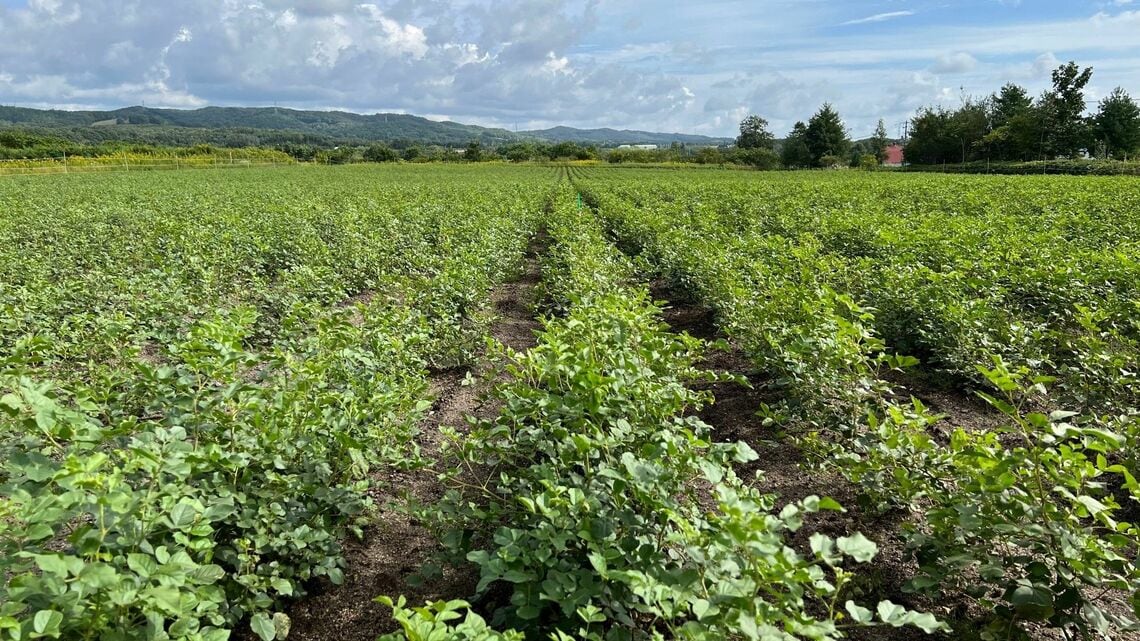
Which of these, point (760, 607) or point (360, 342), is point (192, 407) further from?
point (760, 607)

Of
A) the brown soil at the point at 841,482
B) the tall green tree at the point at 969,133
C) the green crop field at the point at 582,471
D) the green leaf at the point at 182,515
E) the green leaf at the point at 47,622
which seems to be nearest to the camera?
the green leaf at the point at 47,622

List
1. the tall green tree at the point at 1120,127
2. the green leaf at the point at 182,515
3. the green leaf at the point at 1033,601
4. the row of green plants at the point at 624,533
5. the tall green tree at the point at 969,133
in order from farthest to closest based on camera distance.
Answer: the tall green tree at the point at 969,133 < the tall green tree at the point at 1120,127 < the green leaf at the point at 1033,601 < the green leaf at the point at 182,515 < the row of green plants at the point at 624,533

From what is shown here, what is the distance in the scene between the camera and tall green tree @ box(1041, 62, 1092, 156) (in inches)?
2291

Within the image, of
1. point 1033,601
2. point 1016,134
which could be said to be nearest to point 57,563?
point 1033,601

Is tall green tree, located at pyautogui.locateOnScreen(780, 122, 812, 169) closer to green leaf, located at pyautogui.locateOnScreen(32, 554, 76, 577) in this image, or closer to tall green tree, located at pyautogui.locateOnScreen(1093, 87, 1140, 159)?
tall green tree, located at pyautogui.locateOnScreen(1093, 87, 1140, 159)

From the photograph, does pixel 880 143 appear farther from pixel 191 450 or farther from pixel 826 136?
pixel 191 450

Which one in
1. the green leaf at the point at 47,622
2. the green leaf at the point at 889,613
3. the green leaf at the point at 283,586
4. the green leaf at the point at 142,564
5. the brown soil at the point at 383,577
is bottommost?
the brown soil at the point at 383,577

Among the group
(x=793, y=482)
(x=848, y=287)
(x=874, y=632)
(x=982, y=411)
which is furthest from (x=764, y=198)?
(x=874, y=632)

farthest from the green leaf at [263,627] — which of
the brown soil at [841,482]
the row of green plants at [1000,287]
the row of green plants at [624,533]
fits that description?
the row of green plants at [1000,287]

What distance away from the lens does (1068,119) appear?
58.6 metres

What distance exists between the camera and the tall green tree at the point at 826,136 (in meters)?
84.6

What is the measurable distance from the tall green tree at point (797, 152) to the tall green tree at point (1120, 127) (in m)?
30.3

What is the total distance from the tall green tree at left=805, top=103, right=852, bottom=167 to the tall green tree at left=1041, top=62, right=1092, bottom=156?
26.6 m

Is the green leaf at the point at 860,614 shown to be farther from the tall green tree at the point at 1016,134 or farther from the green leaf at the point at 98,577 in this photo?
the tall green tree at the point at 1016,134
